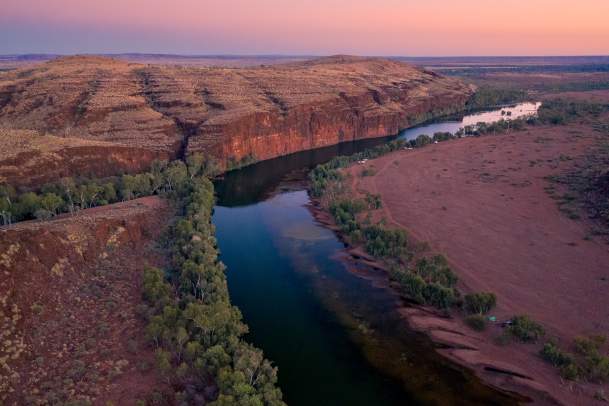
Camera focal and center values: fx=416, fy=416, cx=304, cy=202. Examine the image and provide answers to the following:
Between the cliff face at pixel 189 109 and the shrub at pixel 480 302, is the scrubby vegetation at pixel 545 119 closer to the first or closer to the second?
the cliff face at pixel 189 109

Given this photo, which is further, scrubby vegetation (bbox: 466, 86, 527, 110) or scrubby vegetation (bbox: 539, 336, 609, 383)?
scrubby vegetation (bbox: 466, 86, 527, 110)

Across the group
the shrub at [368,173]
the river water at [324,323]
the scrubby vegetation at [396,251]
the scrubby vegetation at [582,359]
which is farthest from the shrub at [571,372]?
the shrub at [368,173]

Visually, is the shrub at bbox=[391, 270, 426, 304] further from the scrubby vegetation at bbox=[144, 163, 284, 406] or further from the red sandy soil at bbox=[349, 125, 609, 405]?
the scrubby vegetation at bbox=[144, 163, 284, 406]

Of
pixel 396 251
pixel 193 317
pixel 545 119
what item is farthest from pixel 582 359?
pixel 545 119

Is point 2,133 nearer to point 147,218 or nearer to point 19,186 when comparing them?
point 19,186

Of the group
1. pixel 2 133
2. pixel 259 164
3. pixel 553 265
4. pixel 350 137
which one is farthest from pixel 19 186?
pixel 350 137

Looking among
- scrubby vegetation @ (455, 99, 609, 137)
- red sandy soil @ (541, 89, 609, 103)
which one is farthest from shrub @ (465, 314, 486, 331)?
red sandy soil @ (541, 89, 609, 103)
